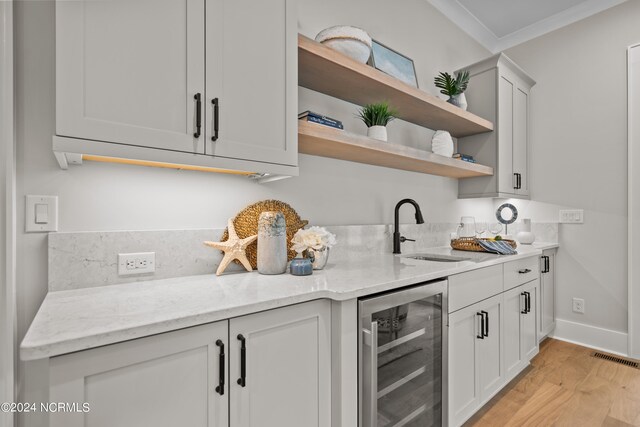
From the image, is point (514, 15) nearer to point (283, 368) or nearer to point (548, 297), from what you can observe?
point (548, 297)

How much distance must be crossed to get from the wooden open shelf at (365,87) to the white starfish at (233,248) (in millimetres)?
912

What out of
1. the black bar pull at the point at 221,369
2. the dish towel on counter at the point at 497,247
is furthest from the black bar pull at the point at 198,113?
the dish towel on counter at the point at 497,247

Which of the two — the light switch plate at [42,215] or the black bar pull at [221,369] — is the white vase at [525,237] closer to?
the black bar pull at [221,369]

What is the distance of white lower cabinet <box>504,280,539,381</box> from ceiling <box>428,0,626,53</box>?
2.45m

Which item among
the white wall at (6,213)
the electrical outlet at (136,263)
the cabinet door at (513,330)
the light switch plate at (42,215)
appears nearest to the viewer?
the white wall at (6,213)

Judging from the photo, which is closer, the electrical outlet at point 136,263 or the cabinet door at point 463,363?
the electrical outlet at point 136,263

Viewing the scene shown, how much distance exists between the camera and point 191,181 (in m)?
1.41

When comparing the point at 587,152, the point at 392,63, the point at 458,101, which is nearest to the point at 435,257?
the point at 458,101

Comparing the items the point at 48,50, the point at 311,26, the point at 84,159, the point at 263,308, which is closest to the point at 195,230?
the point at 84,159

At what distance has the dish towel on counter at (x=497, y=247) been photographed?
6.91ft

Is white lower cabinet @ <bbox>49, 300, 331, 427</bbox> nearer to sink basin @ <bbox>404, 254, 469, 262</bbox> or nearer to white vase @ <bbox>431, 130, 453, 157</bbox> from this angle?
sink basin @ <bbox>404, 254, 469, 262</bbox>

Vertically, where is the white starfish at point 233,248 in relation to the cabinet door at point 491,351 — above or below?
above

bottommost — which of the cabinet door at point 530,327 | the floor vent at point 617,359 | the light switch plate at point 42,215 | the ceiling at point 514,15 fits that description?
the floor vent at point 617,359

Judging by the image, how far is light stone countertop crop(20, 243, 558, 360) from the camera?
0.72 meters
